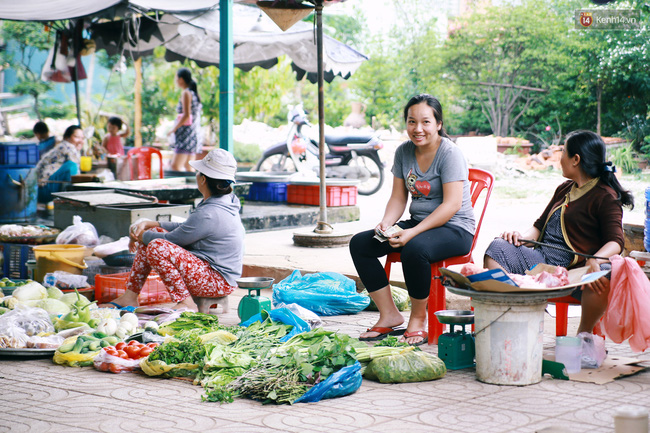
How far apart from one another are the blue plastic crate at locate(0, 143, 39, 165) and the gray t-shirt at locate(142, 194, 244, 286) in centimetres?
585

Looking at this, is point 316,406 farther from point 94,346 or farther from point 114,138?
point 114,138

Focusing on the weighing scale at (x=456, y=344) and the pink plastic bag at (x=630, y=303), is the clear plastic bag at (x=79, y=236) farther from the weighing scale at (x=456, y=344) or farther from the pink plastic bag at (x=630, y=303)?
the pink plastic bag at (x=630, y=303)

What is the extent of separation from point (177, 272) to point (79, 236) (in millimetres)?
2211

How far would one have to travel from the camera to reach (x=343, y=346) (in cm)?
368

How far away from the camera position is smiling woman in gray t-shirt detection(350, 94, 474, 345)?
4477mm

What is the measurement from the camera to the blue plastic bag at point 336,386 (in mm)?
3455

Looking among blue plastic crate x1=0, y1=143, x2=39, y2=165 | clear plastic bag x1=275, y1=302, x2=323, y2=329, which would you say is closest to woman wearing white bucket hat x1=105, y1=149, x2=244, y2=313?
clear plastic bag x1=275, y1=302, x2=323, y2=329

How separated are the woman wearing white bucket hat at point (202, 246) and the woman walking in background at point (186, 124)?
5715mm

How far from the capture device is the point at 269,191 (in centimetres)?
1096

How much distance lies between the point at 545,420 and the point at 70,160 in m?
8.25

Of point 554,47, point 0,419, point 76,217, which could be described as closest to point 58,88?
point 554,47

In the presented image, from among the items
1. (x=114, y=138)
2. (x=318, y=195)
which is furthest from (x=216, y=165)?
(x=114, y=138)

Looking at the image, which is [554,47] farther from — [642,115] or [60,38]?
[60,38]

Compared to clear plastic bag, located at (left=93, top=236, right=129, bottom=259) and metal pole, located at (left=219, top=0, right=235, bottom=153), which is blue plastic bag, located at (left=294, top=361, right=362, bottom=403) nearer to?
clear plastic bag, located at (left=93, top=236, right=129, bottom=259)
